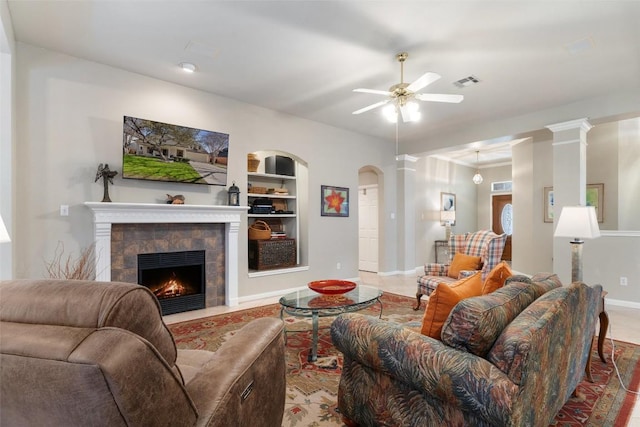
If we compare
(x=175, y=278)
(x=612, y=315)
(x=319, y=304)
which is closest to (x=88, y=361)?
(x=319, y=304)

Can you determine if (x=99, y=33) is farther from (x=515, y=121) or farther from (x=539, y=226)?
(x=539, y=226)

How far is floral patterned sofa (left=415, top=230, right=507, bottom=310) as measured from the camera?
3625mm

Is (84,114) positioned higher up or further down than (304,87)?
further down

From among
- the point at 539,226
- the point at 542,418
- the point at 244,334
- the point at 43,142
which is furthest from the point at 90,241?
the point at 539,226

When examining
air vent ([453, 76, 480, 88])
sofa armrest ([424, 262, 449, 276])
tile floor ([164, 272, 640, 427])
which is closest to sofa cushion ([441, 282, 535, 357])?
tile floor ([164, 272, 640, 427])

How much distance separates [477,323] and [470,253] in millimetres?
2895

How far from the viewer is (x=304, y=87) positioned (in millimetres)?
3943

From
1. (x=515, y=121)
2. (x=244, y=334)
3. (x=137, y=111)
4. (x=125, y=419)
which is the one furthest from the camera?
(x=515, y=121)

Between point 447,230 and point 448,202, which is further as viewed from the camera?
point 448,202

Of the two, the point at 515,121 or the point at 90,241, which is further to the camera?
the point at 515,121

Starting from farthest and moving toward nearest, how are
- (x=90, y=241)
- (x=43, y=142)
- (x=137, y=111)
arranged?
(x=137, y=111) < (x=90, y=241) < (x=43, y=142)

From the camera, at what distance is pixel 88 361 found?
2.07 feet

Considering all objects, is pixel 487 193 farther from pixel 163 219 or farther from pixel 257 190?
pixel 163 219

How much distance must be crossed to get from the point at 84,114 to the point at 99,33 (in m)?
0.88
